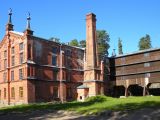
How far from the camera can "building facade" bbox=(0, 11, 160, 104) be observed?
45.6 metres

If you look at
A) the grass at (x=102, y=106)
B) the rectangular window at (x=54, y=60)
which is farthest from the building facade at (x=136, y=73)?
the grass at (x=102, y=106)

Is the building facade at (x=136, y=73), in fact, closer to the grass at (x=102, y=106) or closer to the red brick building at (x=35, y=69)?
the red brick building at (x=35, y=69)

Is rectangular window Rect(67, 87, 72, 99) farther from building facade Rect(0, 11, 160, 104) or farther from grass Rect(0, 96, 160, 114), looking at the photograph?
grass Rect(0, 96, 160, 114)

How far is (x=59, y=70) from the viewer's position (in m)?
50.7

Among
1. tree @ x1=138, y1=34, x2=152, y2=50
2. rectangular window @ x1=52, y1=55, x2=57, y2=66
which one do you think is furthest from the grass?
tree @ x1=138, y1=34, x2=152, y2=50

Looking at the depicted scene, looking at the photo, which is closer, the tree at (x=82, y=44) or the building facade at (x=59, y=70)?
the building facade at (x=59, y=70)

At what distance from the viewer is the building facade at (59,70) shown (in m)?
45.6

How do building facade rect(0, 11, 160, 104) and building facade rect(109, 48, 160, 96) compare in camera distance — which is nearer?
building facade rect(0, 11, 160, 104)

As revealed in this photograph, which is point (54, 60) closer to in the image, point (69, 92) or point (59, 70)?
point (59, 70)

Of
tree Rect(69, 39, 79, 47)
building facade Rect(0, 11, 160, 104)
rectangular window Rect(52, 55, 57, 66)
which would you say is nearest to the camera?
building facade Rect(0, 11, 160, 104)

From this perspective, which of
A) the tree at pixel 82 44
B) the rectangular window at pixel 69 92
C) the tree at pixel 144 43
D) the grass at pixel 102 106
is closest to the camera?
the grass at pixel 102 106

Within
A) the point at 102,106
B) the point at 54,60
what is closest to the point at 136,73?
the point at 54,60

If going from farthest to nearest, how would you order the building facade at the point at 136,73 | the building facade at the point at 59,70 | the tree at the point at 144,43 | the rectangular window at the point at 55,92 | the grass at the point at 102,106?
the tree at the point at 144,43
the building facade at the point at 136,73
the rectangular window at the point at 55,92
the building facade at the point at 59,70
the grass at the point at 102,106

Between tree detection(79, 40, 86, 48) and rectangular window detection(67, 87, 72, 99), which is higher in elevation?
tree detection(79, 40, 86, 48)
